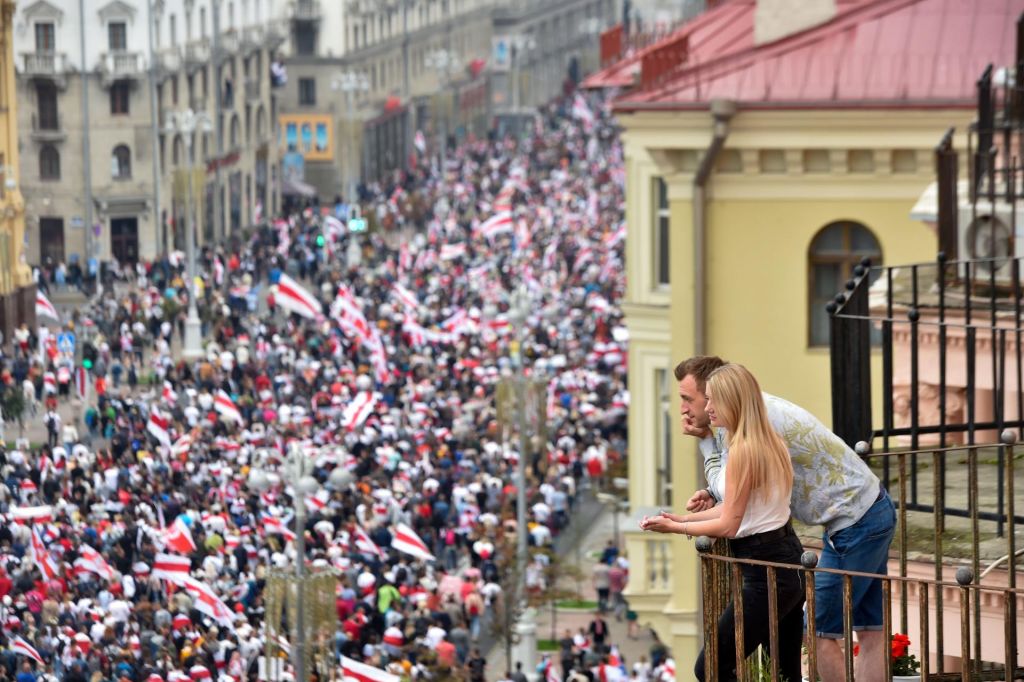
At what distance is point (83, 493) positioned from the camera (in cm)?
3089

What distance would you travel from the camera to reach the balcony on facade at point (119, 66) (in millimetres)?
54459

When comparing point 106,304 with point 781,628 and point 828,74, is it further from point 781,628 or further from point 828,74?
point 781,628

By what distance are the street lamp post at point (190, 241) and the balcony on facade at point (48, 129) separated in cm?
424

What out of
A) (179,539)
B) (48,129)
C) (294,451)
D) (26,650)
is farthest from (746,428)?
(48,129)

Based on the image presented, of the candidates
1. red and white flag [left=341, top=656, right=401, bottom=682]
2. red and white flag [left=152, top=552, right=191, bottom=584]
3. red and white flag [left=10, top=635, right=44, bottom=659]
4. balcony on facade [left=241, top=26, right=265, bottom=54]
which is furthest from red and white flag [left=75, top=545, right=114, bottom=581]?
balcony on facade [left=241, top=26, right=265, bottom=54]

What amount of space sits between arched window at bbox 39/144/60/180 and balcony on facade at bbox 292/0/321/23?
51007 mm

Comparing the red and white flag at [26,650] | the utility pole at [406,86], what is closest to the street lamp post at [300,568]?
the red and white flag at [26,650]

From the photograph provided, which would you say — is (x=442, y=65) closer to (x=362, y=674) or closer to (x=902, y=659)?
(x=362, y=674)

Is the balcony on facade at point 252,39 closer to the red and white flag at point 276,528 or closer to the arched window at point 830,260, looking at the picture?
the red and white flag at point 276,528

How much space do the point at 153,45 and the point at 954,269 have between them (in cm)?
4482

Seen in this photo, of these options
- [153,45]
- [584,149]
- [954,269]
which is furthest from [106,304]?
[584,149]

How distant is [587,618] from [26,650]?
14583 mm

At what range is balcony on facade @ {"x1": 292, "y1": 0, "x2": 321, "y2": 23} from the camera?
97375 mm

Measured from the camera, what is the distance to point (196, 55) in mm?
68188
